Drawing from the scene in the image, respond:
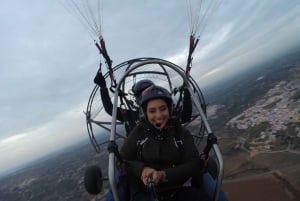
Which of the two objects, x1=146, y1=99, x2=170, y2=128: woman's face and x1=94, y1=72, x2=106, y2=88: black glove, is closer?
x1=146, y1=99, x2=170, y2=128: woman's face

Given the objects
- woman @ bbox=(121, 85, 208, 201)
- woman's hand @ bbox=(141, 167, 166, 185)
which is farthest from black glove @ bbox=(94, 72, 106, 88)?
woman's hand @ bbox=(141, 167, 166, 185)

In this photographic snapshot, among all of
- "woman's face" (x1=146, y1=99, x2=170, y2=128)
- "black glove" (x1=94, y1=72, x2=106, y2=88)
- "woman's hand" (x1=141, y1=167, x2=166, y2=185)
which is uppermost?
"black glove" (x1=94, y1=72, x2=106, y2=88)

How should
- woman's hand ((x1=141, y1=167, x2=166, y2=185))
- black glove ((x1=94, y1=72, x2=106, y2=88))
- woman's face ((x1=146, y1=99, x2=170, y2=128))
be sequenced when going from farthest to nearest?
black glove ((x1=94, y1=72, x2=106, y2=88)) → woman's face ((x1=146, y1=99, x2=170, y2=128)) → woman's hand ((x1=141, y1=167, x2=166, y2=185))

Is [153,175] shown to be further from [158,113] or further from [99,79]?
[99,79]

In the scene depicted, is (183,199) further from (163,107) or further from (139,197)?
(163,107)

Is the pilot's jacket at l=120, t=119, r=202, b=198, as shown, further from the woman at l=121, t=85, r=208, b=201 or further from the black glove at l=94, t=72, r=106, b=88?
the black glove at l=94, t=72, r=106, b=88

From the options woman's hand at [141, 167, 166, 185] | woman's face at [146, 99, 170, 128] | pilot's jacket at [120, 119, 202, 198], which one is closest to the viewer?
woman's hand at [141, 167, 166, 185]

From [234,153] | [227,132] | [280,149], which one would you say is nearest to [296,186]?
→ [280,149]
